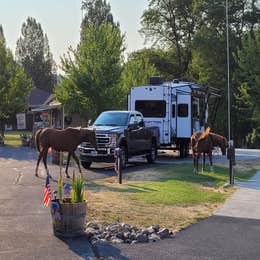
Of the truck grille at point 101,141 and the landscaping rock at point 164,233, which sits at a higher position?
the truck grille at point 101,141

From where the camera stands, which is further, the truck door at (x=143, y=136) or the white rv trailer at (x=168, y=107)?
the white rv trailer at (x=168, y=107)

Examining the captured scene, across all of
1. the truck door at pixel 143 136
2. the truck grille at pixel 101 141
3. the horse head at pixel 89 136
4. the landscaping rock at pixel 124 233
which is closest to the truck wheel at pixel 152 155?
the truck door at pixel 143 136

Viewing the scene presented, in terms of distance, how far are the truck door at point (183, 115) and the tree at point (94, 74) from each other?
1094 cm

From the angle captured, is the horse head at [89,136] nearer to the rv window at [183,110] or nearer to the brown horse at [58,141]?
the brown horse at [58,141]

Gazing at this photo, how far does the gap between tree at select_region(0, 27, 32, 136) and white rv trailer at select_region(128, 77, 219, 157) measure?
57.7ft

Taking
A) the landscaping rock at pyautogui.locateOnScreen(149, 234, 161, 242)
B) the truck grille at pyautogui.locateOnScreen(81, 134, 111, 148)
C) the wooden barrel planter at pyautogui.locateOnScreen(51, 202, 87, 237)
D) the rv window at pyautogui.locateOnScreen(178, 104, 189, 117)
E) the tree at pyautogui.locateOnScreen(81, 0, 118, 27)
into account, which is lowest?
the landscaping rock at pyautogui.locateOnScreen(149, 234, 161, 242)

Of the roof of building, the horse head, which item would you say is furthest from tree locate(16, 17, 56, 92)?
the horse head

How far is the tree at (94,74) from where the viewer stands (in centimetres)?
3556

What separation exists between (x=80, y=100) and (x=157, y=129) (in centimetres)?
1335

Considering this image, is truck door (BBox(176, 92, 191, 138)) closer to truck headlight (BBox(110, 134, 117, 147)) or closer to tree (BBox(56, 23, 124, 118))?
truck headlight (BBox(110, 134, 117, 147))

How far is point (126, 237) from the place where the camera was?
8.43 m

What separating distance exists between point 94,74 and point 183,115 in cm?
1171

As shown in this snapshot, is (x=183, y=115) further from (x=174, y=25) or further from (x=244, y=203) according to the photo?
(x=174, y=25)

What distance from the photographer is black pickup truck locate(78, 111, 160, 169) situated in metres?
19.8
